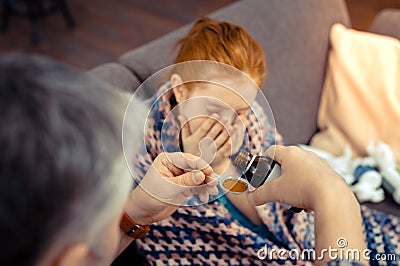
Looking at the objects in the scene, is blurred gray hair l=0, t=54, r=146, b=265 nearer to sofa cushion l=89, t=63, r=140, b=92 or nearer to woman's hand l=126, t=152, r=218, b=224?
woman's hand l=126, t=152, r=218, b=224

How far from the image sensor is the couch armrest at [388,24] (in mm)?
1396

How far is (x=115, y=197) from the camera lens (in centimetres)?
45

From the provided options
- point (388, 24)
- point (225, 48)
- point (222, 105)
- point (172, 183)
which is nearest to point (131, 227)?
point (172, 183)

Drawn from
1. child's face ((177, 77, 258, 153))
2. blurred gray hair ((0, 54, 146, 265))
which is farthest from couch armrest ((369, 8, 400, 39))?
blurred gray hair ((0, 54, 146, 265))

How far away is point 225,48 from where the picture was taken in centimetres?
94

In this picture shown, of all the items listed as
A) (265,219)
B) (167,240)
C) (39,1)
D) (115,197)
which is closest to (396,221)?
(265,219)

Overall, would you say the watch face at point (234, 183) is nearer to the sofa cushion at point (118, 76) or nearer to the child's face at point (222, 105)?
the child's face at point (222, 105)

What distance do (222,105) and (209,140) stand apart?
68 mm

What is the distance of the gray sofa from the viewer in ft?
4.00

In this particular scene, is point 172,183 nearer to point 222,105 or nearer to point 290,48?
point 222,105

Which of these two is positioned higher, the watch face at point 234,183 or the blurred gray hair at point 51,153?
the blurred gray hair at point 51,153

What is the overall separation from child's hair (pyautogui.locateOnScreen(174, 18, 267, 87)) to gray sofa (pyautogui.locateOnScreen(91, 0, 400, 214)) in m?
0.19

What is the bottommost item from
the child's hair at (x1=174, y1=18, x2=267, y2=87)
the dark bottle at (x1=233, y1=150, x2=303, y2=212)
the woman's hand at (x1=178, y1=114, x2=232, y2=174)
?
the woman's hand at (x1=178, y1=114, x2=232, y2=174)

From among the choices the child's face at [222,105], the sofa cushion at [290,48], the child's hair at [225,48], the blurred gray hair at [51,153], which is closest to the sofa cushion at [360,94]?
the sofa cushion at [290,48]
